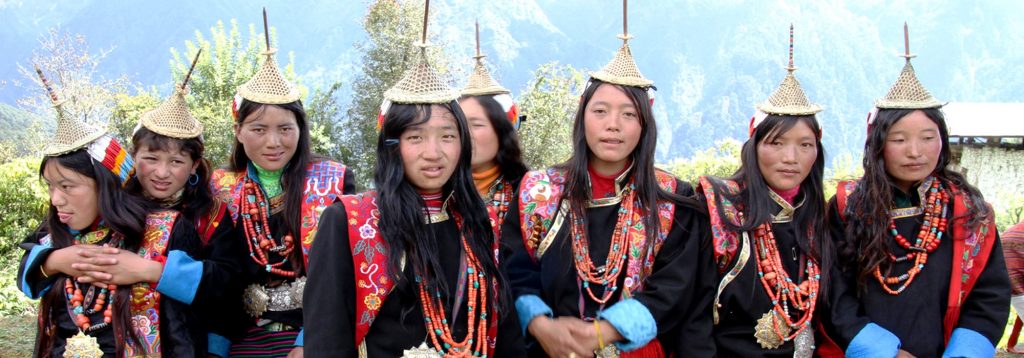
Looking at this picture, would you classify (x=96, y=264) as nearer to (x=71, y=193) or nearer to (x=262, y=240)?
(x=71, y=193)

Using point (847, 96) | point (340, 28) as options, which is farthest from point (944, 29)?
point (340, 28)

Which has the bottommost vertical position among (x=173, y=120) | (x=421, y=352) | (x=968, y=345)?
(x=968, y=345)

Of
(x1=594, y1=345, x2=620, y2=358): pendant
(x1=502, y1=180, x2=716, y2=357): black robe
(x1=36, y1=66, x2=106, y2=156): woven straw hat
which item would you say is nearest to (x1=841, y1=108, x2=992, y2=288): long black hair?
(x1=502, y1=180, x2=716, y2=357): black robe

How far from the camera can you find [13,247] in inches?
396

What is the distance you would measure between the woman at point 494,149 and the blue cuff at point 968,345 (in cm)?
212

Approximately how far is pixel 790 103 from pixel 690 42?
63.9 meters

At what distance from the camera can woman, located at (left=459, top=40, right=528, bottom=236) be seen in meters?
3.86

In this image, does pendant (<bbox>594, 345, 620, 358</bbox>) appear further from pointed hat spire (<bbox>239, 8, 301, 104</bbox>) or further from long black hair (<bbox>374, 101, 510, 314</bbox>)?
pointed hat spire (<bbox>239, 8, 301, 104</bbox>)

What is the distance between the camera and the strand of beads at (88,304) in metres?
3.04

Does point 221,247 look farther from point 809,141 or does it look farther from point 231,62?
point 231,62

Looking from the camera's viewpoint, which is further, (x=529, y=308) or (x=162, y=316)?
(x=162, y=316)

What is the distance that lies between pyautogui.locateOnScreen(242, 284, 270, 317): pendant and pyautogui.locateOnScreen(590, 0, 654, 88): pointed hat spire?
5.98ft

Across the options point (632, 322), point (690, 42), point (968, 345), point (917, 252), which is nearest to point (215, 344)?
point (632, 322)

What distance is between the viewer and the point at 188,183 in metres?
3.60
